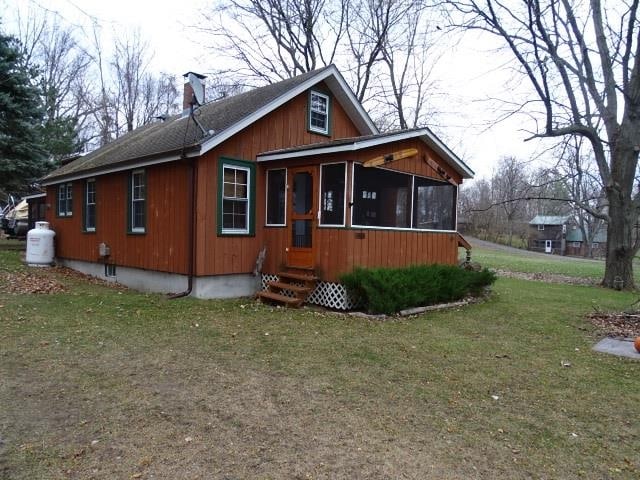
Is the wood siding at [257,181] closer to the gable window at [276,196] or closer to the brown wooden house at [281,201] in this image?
the brown wooden house at [281,201]

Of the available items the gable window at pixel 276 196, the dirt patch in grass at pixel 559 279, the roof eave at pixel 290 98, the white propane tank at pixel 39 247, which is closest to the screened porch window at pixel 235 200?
the gable window at pixel 276 196

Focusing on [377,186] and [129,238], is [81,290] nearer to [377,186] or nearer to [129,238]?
[129,238]

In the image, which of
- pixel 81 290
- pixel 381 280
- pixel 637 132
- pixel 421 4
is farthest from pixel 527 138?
pixel 81 290

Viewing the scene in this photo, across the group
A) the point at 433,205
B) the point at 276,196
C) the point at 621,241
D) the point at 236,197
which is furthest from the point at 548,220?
the point at 236,197

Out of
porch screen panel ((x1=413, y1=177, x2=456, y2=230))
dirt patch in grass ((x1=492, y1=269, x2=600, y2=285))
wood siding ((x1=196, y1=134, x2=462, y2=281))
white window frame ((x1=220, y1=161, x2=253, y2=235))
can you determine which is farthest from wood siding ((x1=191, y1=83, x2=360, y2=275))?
dirt patch in grass ((x1=492, y1=269, x2=600, y2=285))

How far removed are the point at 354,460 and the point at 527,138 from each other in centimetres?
1457

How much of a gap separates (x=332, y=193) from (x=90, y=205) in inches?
330

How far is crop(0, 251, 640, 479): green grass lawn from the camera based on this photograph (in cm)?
314

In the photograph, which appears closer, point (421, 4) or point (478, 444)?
point (478, 444)

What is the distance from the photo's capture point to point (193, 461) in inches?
122

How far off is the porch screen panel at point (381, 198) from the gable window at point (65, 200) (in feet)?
34.1

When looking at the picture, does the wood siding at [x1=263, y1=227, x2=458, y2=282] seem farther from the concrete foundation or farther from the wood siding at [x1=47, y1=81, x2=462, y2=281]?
the concrete foundation

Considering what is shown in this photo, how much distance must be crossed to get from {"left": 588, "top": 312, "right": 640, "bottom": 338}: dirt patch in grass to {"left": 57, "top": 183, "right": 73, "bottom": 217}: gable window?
14558 mm

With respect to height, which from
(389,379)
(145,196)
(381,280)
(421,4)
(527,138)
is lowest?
(389,379)
